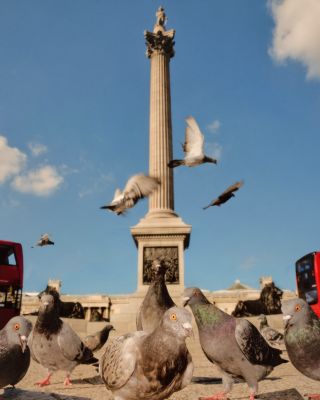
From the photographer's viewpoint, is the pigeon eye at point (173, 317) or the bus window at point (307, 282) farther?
the bus window at point (307, 282)

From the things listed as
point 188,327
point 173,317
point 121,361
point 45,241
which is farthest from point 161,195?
point 188,327

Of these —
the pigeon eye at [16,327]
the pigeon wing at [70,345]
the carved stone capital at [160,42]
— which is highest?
the carved stone capital at [160,42]

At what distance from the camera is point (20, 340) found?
4.54 metres

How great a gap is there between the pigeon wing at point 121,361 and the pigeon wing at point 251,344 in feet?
4.99

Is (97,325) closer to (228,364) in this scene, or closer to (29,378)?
(29,378)

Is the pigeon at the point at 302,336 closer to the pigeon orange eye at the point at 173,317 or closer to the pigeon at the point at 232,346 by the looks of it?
the pigeon at the point at 232,346

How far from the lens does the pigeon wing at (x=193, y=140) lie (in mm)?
12375

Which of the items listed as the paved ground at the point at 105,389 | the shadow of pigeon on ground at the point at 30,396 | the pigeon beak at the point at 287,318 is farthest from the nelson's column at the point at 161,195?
the pigeon beak at the point at 287,318

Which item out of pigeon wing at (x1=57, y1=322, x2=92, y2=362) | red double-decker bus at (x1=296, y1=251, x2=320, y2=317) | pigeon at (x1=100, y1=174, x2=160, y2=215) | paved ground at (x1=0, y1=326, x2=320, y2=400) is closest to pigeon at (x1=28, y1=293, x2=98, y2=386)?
pigeon wing at (x1=57, y1=322, x2=92, y2=362)

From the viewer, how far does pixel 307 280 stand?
1830 cm

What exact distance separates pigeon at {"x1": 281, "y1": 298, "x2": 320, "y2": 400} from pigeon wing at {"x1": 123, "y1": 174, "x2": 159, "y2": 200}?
7095 millimetres

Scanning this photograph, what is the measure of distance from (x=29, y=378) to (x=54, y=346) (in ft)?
9.31

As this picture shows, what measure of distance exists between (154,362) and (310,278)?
16225mm

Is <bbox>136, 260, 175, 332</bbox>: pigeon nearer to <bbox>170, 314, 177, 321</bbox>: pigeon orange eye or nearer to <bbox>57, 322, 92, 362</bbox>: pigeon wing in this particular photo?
<bbox>57, 322, 92, 362</bbox>: pigeon wing
